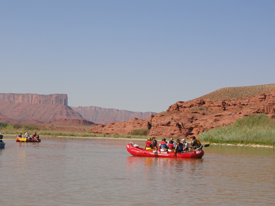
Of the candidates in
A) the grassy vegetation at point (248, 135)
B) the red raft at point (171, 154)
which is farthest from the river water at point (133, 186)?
the grassy vegetation at point (248, 135)

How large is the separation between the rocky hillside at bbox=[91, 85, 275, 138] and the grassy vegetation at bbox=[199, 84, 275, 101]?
379mm

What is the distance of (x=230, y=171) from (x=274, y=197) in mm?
7620

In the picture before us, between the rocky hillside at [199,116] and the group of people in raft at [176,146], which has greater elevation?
the rocky hillside at [199,116]

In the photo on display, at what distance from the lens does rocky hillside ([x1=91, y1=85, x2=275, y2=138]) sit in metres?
71.6

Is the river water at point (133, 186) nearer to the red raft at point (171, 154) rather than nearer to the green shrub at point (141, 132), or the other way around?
the red raft at point (171, 154)

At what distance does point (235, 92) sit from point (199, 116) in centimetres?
3980

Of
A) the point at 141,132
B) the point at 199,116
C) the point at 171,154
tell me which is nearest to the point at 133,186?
the point at 171,154

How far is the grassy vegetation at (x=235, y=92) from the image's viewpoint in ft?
379

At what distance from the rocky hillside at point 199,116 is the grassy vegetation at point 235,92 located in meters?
0.38

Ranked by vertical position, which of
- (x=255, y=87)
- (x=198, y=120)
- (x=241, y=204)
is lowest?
(x=241, y=204)

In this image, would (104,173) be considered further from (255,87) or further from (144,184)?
(255,87)

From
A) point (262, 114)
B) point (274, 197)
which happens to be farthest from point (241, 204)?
point (262, 114)

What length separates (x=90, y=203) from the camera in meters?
11.4

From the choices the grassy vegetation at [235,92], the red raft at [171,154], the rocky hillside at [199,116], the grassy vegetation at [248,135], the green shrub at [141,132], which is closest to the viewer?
the red raft at [171,154]
